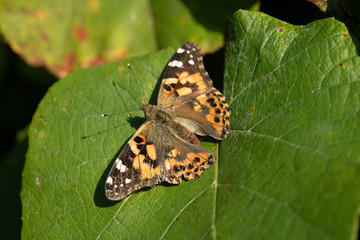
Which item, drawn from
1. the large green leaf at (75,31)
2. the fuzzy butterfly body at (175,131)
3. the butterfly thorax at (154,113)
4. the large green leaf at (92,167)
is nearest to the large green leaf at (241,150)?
the large green leaf at (92,167)

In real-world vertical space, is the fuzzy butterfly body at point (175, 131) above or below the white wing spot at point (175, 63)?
below

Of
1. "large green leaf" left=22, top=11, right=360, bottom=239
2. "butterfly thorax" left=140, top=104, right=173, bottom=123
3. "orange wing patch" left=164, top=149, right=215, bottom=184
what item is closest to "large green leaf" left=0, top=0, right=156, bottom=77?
"large green leaf" left=22, top=11, right=360, bottom=239

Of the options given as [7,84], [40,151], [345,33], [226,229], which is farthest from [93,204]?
[7,84]

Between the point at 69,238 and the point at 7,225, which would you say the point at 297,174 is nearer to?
the point at 69,238

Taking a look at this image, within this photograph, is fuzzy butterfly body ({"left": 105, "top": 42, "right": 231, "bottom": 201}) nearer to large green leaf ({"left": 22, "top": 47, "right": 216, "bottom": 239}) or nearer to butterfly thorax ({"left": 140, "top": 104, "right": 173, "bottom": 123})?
butterfly thorax ({"left": 140, "top": 104, "right": 173, "bottom": 123})

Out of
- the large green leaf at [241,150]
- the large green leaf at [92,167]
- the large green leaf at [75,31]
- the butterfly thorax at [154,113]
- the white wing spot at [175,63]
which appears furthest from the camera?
the large green leaf at [75,31]

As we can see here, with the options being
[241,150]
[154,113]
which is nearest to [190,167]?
[241,150]

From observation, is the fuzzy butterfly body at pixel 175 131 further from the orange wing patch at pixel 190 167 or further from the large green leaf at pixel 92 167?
the large green leaf at pixel 92 167
